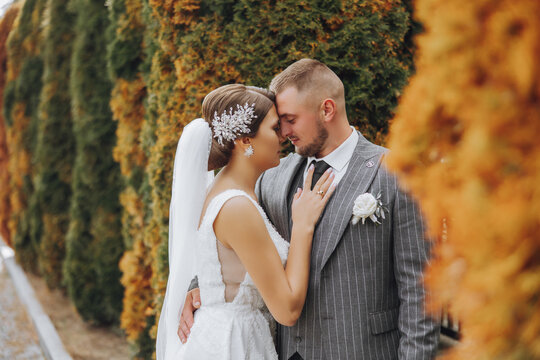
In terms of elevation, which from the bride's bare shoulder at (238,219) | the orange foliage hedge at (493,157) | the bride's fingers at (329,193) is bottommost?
the bride's bare shoulder at (238,219)

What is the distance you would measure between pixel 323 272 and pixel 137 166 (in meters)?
3.86

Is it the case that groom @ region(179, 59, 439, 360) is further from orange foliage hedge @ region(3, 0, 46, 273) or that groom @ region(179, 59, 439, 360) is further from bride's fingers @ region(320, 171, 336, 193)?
orange foliage hedge @ region(3, 0, 46, 273)

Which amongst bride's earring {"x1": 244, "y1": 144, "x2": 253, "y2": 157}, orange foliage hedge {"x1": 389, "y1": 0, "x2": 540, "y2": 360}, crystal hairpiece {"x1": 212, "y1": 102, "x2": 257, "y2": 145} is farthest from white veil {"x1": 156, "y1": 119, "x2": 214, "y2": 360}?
orange foliage hedge {"x1": 389, "y1": 0, "x2": 540, "y2": 360}

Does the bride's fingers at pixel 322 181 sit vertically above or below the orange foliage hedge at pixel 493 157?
below

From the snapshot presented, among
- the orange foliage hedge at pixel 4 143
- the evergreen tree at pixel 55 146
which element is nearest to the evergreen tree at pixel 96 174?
the evergreen tree at pixel 55 146

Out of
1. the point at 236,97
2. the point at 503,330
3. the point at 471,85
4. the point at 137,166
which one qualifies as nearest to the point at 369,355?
the point at 236,97

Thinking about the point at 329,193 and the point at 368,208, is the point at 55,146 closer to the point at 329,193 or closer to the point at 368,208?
the point at 329,193

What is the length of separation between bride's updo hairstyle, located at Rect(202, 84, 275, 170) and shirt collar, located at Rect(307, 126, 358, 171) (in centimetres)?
41

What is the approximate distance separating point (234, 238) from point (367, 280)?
2.16 ft

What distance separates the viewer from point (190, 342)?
7.87 ft

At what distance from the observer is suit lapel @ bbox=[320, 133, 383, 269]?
2.15m

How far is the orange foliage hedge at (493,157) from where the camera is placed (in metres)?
0.65

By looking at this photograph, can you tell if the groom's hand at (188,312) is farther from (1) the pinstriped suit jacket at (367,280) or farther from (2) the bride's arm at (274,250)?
(1) the pinstriped suit jacket at (367,280)

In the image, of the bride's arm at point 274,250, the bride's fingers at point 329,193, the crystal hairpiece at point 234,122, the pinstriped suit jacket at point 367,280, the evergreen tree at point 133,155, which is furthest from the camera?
the evergreen tree at point 133,155
